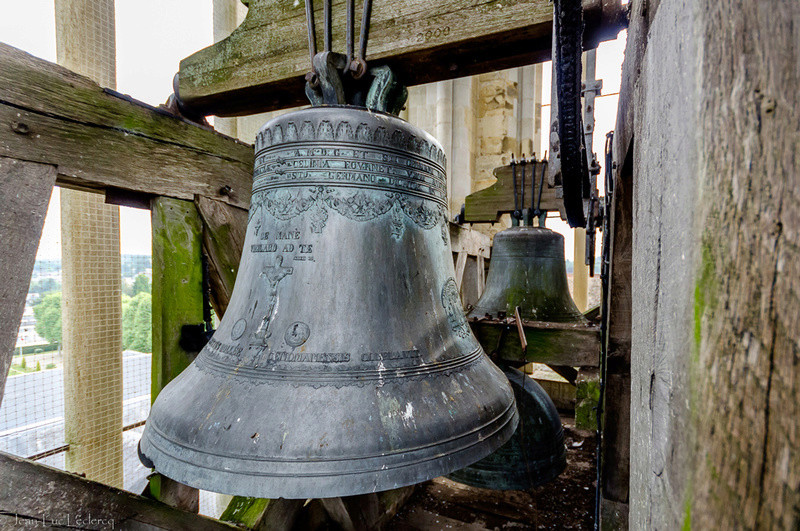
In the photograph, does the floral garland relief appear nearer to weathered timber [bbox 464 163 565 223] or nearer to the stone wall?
the stone wall

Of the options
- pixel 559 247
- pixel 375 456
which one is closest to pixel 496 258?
pixel 559 247

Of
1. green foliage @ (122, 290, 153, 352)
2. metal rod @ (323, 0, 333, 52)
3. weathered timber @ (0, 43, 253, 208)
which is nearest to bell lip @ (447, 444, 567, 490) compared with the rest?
weathered timber @ (0, 43, 253, 208)

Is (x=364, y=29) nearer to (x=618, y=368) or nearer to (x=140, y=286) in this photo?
(x=618, y=368)

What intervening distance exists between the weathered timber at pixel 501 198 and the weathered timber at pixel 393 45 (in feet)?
5.34

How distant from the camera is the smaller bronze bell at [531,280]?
8.18 ft

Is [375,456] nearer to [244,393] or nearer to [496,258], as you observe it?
[244,393]

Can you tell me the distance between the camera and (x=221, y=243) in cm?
152

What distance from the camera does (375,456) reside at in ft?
2.51

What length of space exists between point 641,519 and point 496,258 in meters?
2.29

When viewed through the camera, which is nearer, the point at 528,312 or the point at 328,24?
the point at 328,24

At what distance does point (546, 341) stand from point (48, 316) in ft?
15.4

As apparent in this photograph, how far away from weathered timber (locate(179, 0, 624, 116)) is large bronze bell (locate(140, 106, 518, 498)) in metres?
0.26

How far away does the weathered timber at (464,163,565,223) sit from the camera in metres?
2.69

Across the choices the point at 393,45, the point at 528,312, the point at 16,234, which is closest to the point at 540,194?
the point at 528,312
